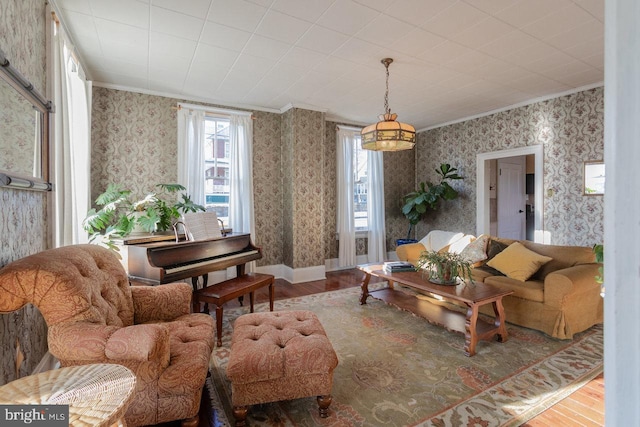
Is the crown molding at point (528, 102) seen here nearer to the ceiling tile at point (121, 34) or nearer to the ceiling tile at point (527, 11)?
the ceiling tile at point (527, 11)

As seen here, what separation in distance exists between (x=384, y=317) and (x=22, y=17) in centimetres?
360

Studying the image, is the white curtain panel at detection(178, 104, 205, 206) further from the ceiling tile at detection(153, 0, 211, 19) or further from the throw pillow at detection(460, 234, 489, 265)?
the throw pillow at detection(460, 234, 489, 265)

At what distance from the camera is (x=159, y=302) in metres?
2.13

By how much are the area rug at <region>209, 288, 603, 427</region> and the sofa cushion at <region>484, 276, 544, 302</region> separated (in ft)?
1.09

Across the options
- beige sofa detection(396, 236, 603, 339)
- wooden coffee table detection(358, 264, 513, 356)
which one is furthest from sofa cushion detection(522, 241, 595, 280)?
wooden coffee table detection(358, 264, 513, 356)

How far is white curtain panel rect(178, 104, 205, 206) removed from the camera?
4.31 meters

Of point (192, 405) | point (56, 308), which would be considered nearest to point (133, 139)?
point (56, 308)

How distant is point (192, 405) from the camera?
1554 millimetres

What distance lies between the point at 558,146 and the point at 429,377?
3936 millimetres

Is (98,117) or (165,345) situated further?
(98,117)

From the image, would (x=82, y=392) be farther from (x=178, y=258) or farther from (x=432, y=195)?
(x=432, y=195)

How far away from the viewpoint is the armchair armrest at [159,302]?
2.09 metres

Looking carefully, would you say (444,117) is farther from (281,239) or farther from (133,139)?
(133,139)

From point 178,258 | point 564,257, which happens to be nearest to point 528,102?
point 564,257
